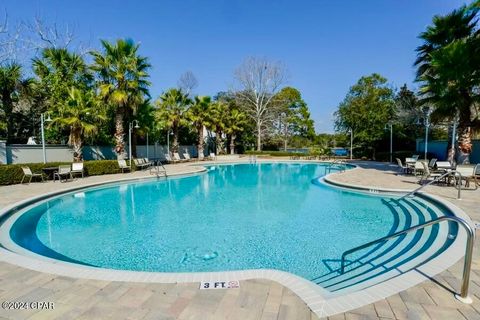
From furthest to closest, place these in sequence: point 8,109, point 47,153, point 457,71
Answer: point 8,109 → point 47,153 → point 457,71

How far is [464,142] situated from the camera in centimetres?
1258

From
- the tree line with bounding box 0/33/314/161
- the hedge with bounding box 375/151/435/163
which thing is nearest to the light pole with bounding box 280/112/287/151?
the tree line with bounding box 0/33/314/161

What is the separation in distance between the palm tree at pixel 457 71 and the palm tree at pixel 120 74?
15.3 meters

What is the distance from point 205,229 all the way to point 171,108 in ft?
62.8

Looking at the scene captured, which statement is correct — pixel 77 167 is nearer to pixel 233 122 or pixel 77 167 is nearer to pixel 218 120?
pixel 218 120

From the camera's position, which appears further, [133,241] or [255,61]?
[255,61]

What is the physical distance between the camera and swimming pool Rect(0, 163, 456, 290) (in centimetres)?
509

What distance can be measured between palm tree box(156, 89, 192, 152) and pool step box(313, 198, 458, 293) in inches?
837

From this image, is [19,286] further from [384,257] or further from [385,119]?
[385,119]

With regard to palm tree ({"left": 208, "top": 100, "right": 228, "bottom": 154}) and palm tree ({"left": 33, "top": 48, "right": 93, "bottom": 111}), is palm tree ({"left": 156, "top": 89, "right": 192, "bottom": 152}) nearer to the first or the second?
palm tree ({"left": 208, "top": 100, "right": 228, "bottom": 154})

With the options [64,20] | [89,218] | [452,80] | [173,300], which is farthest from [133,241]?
[64,20]

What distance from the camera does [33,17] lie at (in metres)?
20.6

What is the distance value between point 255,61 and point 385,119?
17.0m

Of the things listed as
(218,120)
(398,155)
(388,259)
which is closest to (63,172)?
(388,259)
